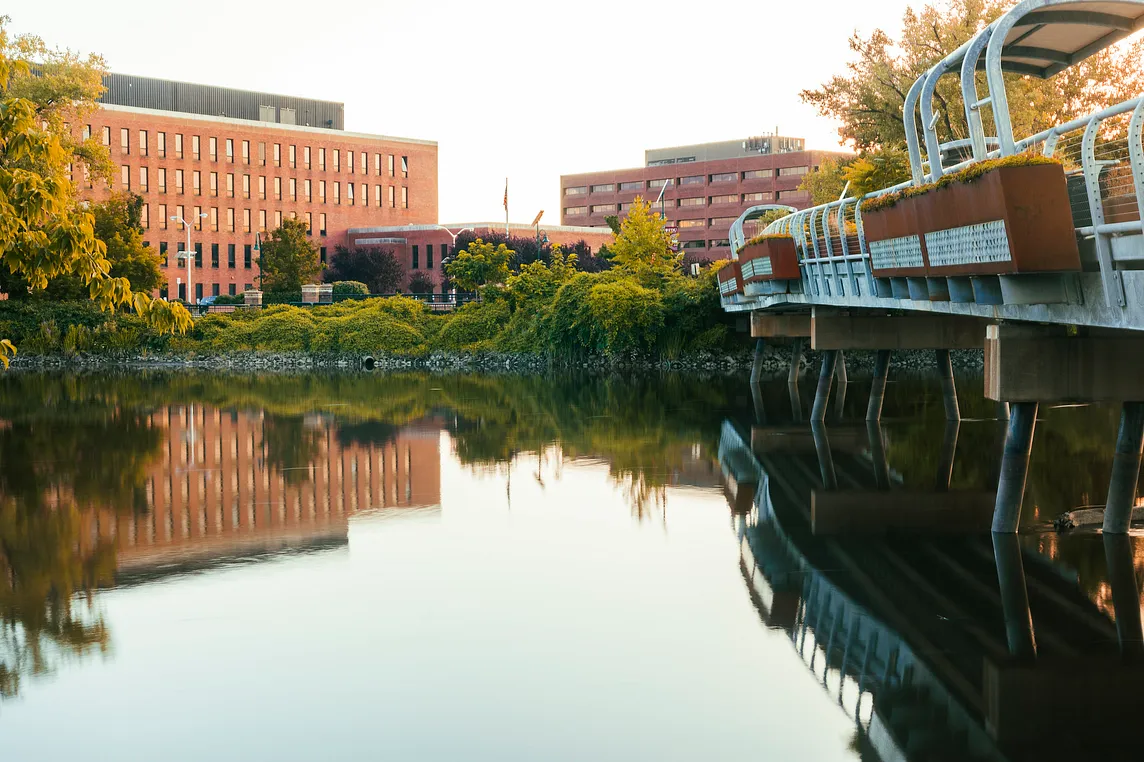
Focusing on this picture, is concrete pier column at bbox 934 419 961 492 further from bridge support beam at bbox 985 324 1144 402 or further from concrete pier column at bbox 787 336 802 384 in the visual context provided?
concrete pier column at bbox 787 336 802 384

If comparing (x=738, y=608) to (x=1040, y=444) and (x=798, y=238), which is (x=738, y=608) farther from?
(x=798, y=238)

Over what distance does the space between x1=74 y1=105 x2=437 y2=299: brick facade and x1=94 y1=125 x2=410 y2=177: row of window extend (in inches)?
3.5

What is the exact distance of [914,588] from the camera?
41.8 ft

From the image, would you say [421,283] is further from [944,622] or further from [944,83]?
[944,622]

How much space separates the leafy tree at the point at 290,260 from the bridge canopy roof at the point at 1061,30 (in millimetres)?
73463

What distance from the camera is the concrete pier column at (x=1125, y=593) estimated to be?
10492 mm

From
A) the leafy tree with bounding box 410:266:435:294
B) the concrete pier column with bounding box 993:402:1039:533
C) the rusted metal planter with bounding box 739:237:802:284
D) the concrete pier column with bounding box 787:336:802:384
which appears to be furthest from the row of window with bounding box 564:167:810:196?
the concrete pier column with bounding box 993:402:1039:533

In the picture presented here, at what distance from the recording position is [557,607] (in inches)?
488

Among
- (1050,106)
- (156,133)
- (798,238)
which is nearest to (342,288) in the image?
(156,133)

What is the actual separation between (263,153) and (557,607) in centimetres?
10808

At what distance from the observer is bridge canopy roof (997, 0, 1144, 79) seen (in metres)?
11.7

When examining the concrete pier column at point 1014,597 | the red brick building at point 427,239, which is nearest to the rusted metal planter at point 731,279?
the concrete pier column at point 1014,597

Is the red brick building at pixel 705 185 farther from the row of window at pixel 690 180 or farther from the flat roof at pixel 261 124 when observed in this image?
the flat roof at pixel 261 124

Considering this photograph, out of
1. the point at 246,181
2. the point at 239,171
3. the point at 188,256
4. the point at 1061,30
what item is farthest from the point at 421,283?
the point at 1061,30
